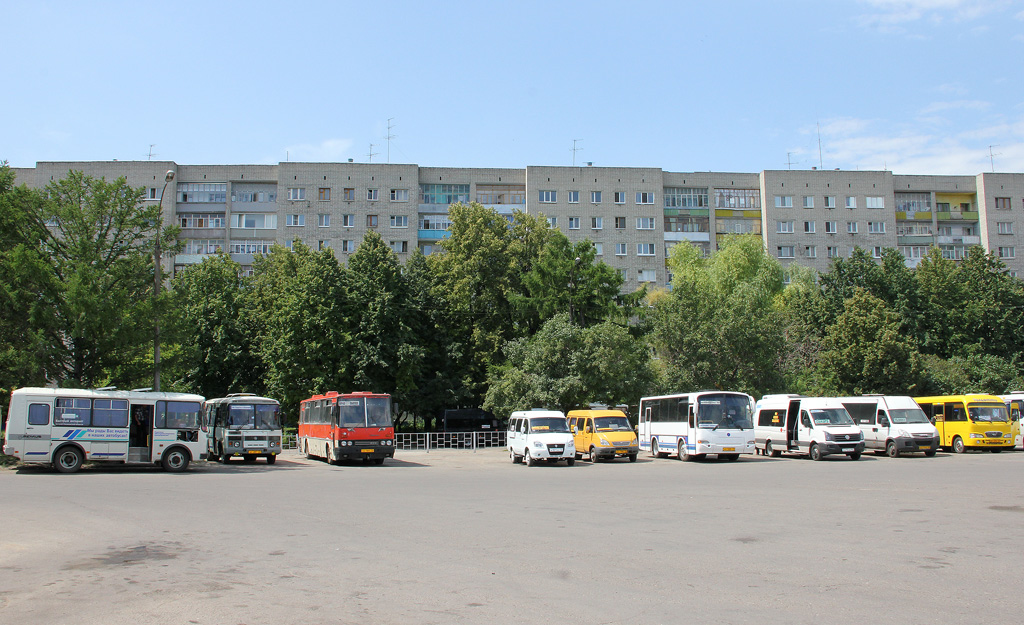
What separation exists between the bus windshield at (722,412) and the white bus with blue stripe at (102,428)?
18.5 m

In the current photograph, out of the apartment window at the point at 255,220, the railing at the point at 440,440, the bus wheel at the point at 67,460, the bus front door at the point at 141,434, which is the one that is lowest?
the railing at the point at 440,440

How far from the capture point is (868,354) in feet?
144

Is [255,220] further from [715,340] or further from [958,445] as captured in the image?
[958,445]

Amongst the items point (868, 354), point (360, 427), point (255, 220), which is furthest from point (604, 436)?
point (255, 220)

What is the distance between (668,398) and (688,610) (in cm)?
2594

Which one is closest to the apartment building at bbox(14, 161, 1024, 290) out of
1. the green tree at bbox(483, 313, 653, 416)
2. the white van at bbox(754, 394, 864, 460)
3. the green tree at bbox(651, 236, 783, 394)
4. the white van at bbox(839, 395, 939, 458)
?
the green tree at bbox(651, 236, 783, 394)

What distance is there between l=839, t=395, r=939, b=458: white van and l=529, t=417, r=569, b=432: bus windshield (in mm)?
11882

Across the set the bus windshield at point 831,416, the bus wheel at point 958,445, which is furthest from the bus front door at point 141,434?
the bus wheel at point 958,445

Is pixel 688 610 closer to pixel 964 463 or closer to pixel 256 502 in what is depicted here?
pixel 256 502

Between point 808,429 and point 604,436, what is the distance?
8212 millimetres

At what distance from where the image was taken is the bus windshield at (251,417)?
3189 centimetres

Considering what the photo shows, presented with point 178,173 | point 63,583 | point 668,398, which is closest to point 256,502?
point 63,583

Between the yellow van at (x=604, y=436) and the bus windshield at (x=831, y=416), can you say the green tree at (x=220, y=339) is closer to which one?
the yellow van at (x=604, y=436)

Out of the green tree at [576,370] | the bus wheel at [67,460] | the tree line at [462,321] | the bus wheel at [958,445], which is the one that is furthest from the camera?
the green tree at [576,370]
